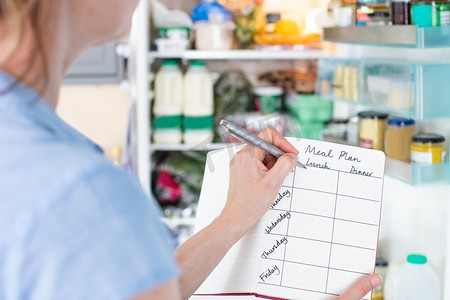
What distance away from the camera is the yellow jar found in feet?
4.61

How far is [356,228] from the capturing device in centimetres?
101

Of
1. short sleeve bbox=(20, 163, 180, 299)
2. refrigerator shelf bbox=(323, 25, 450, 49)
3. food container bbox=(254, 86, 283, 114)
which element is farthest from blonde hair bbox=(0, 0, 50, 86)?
food container bbox=(254, 86, 283, 114)

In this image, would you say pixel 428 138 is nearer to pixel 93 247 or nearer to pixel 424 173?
pixel 424 173

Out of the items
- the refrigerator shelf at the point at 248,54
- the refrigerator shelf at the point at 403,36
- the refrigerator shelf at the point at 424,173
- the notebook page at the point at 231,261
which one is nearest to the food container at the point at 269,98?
the refrigerator shelf at the point at 248,54

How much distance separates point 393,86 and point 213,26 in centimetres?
148

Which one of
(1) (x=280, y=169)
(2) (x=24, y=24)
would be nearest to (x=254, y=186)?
(1) (x=280, y=169)

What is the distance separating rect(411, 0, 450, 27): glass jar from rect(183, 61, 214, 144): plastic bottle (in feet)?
5.42

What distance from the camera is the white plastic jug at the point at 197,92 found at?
2951mm

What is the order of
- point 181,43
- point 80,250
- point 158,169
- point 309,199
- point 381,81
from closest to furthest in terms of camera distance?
point 80,250 → point 309,199 → point 381,81 → point 181,43 → point 158,169

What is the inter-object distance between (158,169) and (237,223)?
2196mm

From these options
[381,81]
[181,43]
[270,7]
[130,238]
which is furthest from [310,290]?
[270,7]

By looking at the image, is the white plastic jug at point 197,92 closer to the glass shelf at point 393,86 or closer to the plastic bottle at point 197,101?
the plastic bottle at point 197,101

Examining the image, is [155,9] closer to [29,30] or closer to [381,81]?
[381,81]

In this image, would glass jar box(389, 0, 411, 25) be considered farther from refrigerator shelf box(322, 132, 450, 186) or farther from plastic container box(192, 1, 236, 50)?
plastic container box(192, 1, 236, 50)
